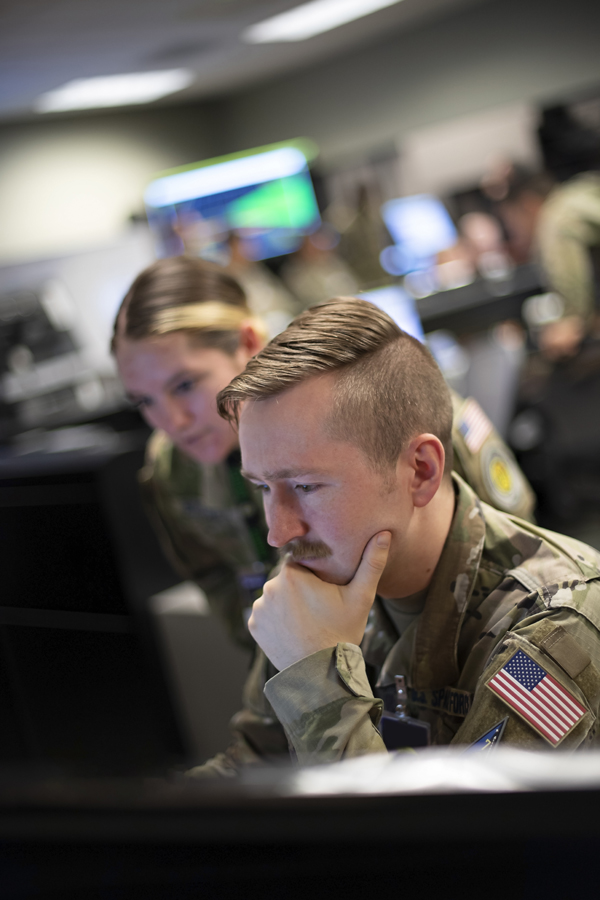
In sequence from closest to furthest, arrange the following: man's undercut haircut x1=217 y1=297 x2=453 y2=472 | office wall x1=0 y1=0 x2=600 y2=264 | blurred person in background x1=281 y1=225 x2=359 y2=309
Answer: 1. man's undercut haircut x1=217 y1=297 x2=453 y2=472
2. blurred person in background x1=281 y1=225 x2=359 y2=309
3. office wall x1=0 y1=0 x2=600 y2=264

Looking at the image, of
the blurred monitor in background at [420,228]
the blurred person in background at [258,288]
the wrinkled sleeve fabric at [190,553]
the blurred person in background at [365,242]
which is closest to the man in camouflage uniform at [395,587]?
the wrinkled sleeve fabric at [190,553]

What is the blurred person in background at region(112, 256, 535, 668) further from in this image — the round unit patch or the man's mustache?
the man's mustache

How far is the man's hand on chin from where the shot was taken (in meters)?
0.84

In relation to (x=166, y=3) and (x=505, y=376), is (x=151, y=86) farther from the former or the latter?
(x=505, y=376)

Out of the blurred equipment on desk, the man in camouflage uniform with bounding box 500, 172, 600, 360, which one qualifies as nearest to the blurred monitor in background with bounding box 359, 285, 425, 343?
the man in camouflage uniform with bounding box 500, 172, 600, 360

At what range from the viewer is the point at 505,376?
11.2 ft

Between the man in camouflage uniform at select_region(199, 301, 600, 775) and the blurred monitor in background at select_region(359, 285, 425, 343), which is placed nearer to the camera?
the man in camouflage uniform at select_region(199, 301, 600, 775)

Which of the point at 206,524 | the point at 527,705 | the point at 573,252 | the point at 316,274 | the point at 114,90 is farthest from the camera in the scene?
the point at 114,90

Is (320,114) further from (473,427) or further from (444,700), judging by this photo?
(444,700)

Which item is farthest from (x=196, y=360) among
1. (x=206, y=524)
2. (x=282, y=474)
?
(x=282, y=474)

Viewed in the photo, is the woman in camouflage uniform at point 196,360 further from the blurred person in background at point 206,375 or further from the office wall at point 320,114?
the office wall at point 320,114

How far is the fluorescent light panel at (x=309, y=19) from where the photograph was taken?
5836 mm

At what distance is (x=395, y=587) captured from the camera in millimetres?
938

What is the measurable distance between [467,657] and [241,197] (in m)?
→ 7.96
